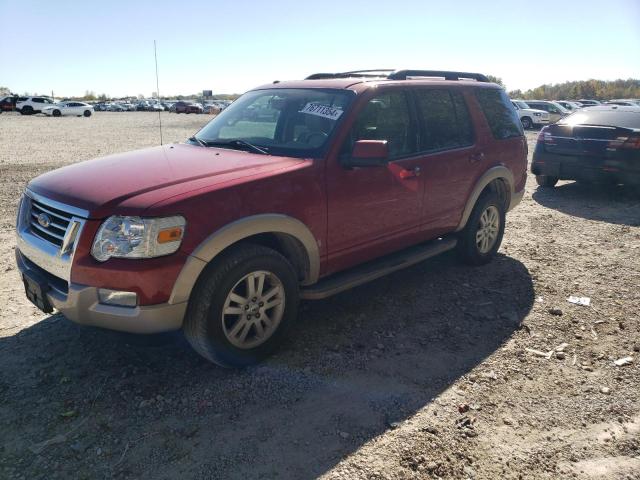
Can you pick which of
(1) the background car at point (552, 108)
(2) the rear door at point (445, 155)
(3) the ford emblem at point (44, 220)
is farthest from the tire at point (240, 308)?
(1) the background car at point (552, 108)

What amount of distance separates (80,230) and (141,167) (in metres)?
0.75

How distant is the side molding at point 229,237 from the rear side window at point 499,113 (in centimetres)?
279

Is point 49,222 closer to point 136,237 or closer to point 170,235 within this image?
point 136,237

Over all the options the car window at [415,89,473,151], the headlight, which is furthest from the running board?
the headlight

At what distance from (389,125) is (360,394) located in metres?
2.18

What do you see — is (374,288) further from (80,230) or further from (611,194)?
(611,194)

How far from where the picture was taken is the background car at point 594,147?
853 cm

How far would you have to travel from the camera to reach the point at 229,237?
312cm

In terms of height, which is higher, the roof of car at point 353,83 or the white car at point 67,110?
the white car at point 67,110

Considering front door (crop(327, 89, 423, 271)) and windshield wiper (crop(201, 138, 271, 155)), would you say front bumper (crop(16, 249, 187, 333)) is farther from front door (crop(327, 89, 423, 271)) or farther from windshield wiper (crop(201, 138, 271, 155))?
windshield wiper (crop(201, 138, 271, 155))

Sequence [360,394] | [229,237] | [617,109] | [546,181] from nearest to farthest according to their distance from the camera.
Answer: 1. [229,237]
2. [360,394]
3. [617,109]
4. [546,181]

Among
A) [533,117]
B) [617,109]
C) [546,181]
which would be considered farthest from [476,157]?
[533,117]

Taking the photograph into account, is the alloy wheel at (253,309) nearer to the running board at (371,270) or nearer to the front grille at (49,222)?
the running board at (371,270)

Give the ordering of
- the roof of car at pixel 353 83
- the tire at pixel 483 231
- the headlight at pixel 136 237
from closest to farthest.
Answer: the headlight at pixel 136 237 < the roof of car at pixel 353 83 < the tire at pixel 483 231
